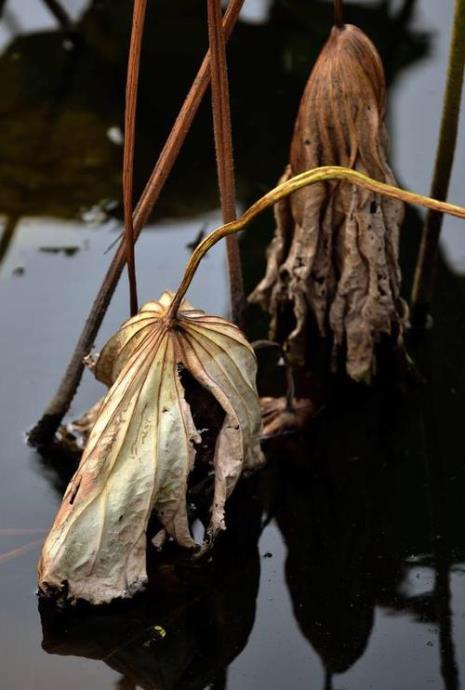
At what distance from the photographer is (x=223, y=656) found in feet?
4.58

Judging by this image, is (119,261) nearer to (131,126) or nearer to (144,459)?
(131,126)

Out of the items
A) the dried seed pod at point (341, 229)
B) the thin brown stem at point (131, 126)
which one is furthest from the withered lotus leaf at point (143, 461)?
the dried seed pod at point (341, 229)

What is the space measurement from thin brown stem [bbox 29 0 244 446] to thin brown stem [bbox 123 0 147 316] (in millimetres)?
45

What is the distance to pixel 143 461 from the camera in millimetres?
1425

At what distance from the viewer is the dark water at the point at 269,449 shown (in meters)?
1.39

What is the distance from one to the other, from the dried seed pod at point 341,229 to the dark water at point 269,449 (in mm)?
118

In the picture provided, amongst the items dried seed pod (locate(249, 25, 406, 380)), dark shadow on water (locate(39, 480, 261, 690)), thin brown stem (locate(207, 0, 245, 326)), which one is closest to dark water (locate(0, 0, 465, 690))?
dark shadow on water (locate(39, 480, 261, 690))

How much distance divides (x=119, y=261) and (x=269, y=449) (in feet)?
1.11

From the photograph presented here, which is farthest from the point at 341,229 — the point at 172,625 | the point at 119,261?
the point at 172,625

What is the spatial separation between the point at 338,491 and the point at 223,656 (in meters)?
0.34

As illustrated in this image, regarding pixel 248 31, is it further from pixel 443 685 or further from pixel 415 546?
pixel 443 685

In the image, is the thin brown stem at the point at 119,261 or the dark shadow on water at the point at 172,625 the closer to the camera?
the dark shadow on water at the point at 172,625

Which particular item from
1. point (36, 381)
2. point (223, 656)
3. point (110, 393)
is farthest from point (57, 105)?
point (223, 656)

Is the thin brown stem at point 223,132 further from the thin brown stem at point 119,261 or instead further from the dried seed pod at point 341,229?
the dried seed pod at point 341,229
